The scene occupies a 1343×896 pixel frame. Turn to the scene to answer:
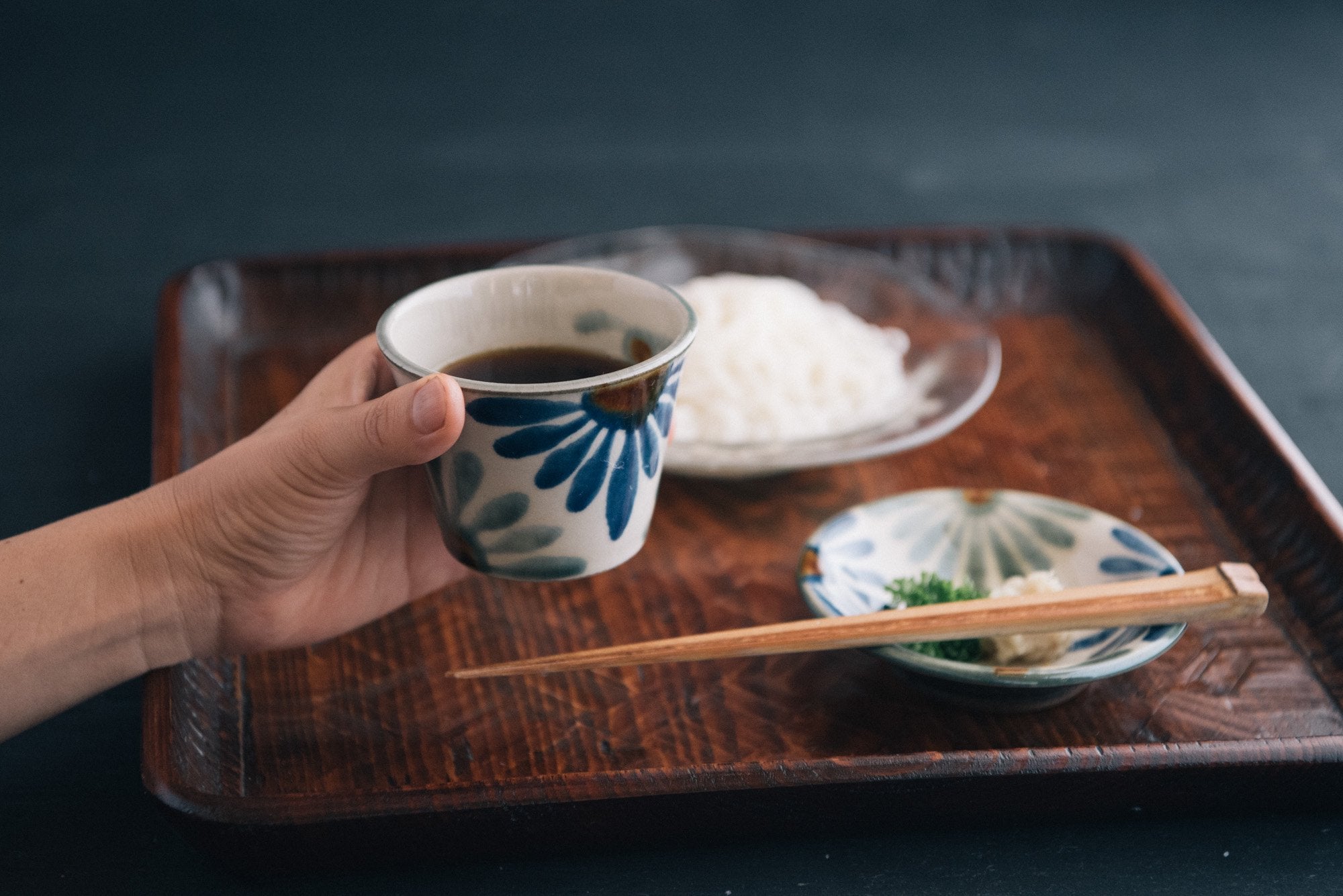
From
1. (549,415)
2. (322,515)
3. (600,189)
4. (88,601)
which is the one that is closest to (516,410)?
(549,415)

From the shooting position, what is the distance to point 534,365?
746 millimetres

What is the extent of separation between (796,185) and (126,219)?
860mm

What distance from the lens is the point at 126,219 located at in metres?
1.58

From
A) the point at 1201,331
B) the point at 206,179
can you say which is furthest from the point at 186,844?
the point at 206,179

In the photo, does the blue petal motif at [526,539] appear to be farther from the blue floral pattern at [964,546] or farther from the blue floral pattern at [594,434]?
the blue floral pattern at [964,546]

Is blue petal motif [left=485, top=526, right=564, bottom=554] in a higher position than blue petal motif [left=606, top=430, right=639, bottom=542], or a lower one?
lower

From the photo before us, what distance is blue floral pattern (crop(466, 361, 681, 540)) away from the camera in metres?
0.64

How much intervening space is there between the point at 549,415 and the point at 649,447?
0.25 ft

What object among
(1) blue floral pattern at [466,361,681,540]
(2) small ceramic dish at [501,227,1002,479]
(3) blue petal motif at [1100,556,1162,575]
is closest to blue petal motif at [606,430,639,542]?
(1) blue floral pattern at [466,361,681,540]

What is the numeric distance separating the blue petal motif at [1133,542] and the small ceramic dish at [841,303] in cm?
16

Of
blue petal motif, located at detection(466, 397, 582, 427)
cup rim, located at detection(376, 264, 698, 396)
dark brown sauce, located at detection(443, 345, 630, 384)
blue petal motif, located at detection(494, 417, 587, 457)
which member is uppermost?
cup rim, located at detection(376, 264, 698, 396)

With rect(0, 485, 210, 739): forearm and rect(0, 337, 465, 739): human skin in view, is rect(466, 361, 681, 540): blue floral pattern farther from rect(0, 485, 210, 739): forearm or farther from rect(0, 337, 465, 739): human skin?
rect(0, 485, 210, 739): forearm

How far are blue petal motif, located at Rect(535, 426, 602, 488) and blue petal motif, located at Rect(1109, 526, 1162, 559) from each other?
393 millimetres

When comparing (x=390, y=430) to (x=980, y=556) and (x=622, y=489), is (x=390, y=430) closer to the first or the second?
(x=622, y=489)
